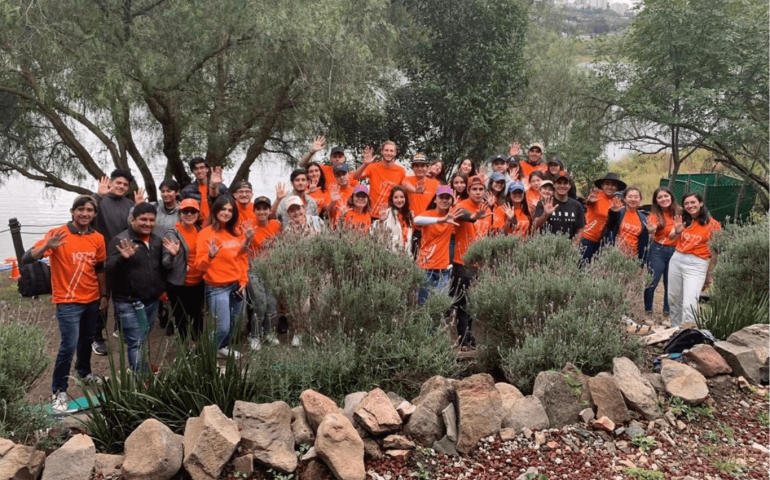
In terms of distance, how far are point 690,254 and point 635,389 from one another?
325cm

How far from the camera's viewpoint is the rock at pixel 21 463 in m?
2.88

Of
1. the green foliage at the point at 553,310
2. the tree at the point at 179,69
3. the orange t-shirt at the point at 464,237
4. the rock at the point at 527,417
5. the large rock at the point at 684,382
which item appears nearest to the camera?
the rock at the point at 527,417

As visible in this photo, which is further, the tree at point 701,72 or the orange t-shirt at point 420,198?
the tree at point 701,72

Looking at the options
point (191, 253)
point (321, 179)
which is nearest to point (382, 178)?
point (321, 179)

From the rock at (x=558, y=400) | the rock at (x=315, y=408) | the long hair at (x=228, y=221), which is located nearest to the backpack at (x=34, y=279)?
the long hair at (x=228, y=221)

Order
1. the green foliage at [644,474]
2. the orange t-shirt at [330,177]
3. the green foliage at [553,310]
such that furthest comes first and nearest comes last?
the orange t-shirt at [330,177] → the green foliage at [553,310] → the green foliage at [644,474]

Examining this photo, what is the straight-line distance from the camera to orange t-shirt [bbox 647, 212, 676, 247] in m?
6.91

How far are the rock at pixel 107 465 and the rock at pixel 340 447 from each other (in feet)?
3.41

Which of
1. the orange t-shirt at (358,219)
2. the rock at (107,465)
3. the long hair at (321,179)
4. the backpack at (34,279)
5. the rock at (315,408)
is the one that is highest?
the long hair at (321,179)

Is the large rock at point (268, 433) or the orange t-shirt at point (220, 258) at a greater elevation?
the orange t-shirt at point (220, 258)

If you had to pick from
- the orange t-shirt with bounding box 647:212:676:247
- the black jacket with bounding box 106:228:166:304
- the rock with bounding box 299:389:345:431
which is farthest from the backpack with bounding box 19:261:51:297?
the orange t-shirt with bounding box 647:212:676:247

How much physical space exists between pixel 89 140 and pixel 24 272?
9.72 metres

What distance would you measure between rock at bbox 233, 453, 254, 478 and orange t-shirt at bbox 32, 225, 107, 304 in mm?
2409

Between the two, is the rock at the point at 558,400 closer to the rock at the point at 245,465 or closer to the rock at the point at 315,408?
the rock at the point at 315,408
